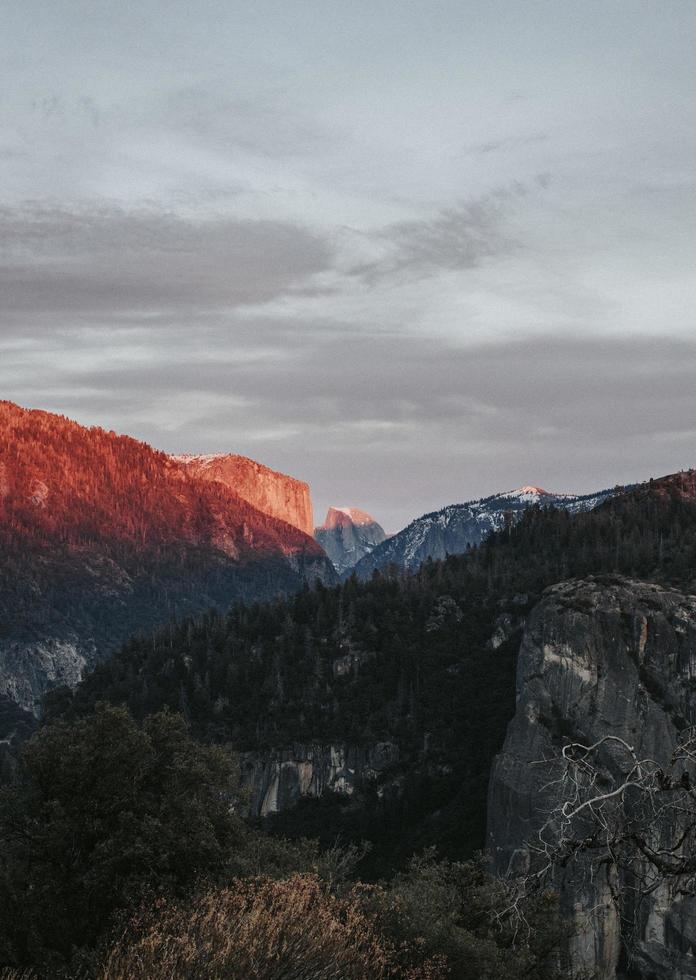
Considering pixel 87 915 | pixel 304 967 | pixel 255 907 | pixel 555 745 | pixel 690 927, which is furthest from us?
pixel 555 745

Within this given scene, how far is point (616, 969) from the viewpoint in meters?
155

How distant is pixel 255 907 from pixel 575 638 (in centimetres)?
16678

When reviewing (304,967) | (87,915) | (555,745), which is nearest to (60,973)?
(87,915)

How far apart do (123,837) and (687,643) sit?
160m

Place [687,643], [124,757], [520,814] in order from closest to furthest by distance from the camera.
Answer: [124,757]
[520,814]
[687,643]

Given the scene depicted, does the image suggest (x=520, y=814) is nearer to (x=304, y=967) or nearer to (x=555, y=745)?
(x=555, y=745)

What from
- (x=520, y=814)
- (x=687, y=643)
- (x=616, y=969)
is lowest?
(x=616, y=969)

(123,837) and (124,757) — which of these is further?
(124,757)

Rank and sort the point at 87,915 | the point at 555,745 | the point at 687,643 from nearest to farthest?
the point at 87,915
the point at 555,745
the point at 687,643

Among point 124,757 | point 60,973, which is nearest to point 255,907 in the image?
point 60,973

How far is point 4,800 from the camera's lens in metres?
52.7

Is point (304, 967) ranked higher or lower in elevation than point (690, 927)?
higher

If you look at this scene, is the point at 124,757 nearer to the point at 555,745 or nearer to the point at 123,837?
the point at 123,837

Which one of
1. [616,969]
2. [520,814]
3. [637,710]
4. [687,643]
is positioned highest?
[687,643]
